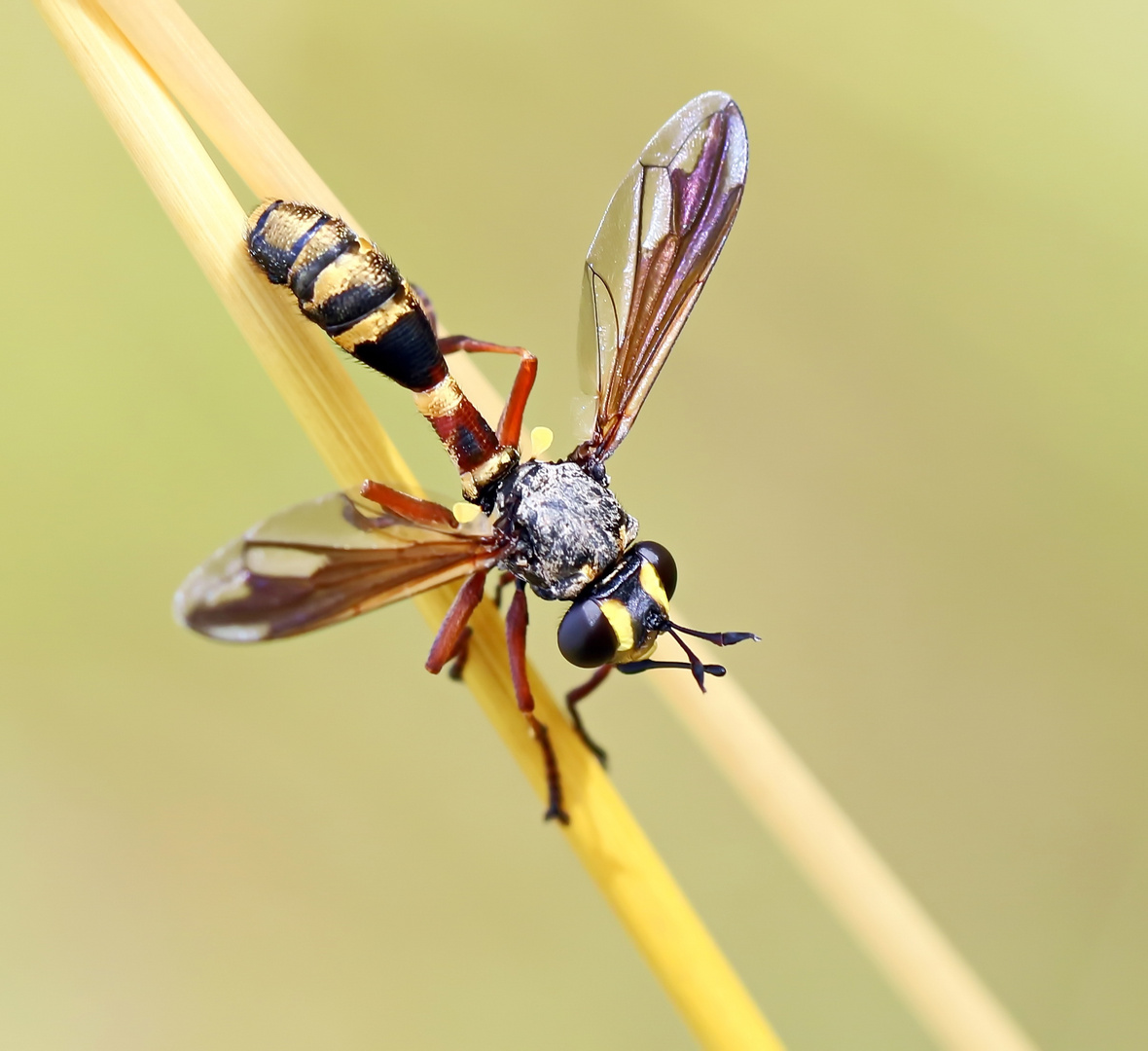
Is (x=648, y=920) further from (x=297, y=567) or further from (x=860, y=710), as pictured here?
(x=860, y=710)

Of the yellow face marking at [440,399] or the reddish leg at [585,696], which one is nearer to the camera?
the reddish leg at [585,696]

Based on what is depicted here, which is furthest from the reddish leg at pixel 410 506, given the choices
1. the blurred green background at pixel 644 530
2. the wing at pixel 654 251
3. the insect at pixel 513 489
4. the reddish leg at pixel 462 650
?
the blurred green background at pixel 644 530

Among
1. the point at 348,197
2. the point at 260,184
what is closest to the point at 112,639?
the point at 348,197

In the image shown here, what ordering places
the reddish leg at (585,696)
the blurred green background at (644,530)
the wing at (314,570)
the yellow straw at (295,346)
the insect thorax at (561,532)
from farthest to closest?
the blurred green background at (644,530) < the insect thorax at (561,532) < the reddish leg at (585,696) < the wing at (314,570) < the yellow straw at (295,346)

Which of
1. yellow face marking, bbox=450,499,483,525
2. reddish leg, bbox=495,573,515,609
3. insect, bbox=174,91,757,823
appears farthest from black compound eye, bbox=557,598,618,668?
yellow face marking, bbox=450,499,483,525

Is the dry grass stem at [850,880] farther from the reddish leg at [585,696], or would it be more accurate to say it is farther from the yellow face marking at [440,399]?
the yellow face marking at [440,399]
